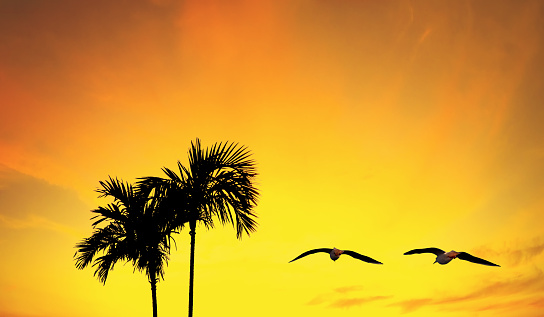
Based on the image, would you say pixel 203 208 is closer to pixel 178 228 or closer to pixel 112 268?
pixel 178 228

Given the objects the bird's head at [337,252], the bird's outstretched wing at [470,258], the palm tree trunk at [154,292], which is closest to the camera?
the bird's outstretched wing at [470,258]

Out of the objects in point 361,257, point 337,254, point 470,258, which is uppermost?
point 337,254

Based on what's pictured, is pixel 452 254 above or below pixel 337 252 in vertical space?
below

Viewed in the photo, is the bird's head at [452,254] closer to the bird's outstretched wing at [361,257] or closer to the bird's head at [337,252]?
the bird's outstretched wing at [361,257]

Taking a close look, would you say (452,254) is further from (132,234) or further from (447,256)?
(132,234)

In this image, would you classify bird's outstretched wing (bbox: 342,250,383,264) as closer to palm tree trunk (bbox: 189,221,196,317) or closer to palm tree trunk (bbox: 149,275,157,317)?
palm tree trunk (bbox: 189,221,196,317)

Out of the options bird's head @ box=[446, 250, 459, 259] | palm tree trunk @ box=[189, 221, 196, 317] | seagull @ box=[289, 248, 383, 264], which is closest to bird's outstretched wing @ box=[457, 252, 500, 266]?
bird's head @ box=[446, 250, 459, 259]

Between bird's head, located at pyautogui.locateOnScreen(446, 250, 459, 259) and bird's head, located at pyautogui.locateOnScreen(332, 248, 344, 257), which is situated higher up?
bird's head, located at pyautogui.locateOnScreen(332, 248, 344, 257)

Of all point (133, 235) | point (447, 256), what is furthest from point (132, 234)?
point (447, 256)

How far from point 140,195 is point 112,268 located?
443 cm

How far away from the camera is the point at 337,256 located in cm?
1423

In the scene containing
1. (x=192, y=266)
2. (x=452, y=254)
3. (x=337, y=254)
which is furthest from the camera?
(x=192, y=266)

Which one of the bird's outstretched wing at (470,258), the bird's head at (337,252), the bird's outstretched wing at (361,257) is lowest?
the bird's outstretched wing at (470,258)

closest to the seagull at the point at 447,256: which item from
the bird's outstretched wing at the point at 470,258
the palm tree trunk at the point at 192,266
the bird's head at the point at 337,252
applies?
the bird's outstretched wing at the point at 470,258
